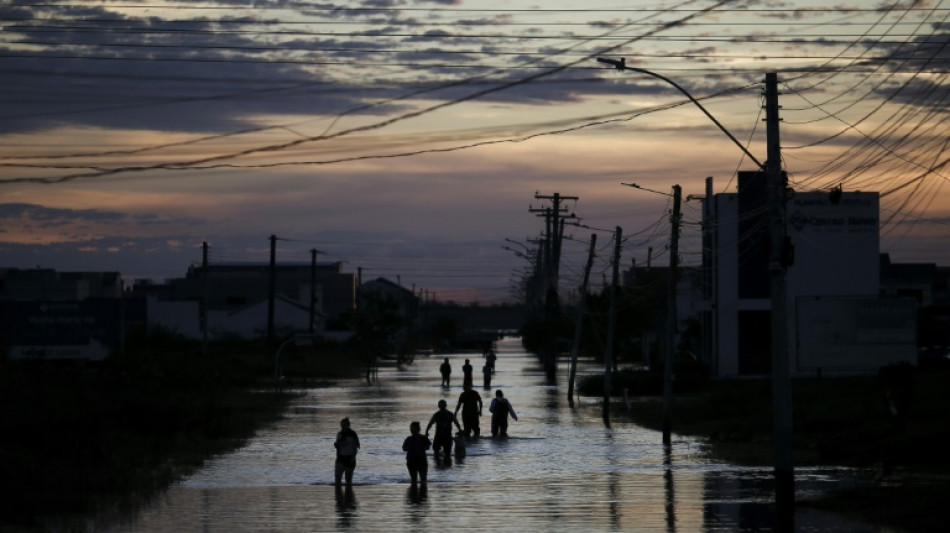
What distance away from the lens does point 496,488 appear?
28.2 metres

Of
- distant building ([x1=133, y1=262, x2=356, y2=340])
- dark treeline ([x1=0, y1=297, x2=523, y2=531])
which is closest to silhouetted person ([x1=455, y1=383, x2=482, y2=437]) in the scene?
dark treeline ([x1=0, y1=297, x2=523, y2=531])

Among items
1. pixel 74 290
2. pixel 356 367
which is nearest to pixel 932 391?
pixel 356 367

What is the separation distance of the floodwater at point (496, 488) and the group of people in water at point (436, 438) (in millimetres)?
360

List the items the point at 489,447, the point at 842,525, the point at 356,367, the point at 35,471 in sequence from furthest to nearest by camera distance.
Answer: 1. the point at 356,367
2. the point at 489,447
3. the point at 35,471
4. the point at 842,525

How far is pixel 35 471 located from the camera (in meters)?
29.3

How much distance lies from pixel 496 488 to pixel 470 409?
12904 millimetres

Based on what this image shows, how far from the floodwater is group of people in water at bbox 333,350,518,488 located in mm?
360

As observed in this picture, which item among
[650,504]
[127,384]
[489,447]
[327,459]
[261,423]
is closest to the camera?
[650,504]

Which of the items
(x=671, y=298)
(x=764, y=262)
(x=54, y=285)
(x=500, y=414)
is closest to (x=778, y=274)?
(x=671, y=298)

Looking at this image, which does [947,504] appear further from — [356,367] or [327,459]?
[356,367]

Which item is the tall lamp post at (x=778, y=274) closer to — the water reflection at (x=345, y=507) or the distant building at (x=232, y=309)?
the water reflection at (x=345, y=507)

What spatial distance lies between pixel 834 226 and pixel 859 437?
40.0 m

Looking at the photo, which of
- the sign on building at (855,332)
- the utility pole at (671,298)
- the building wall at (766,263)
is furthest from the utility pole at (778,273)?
the building wall at (766,263)

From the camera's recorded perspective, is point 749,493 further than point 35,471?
No
